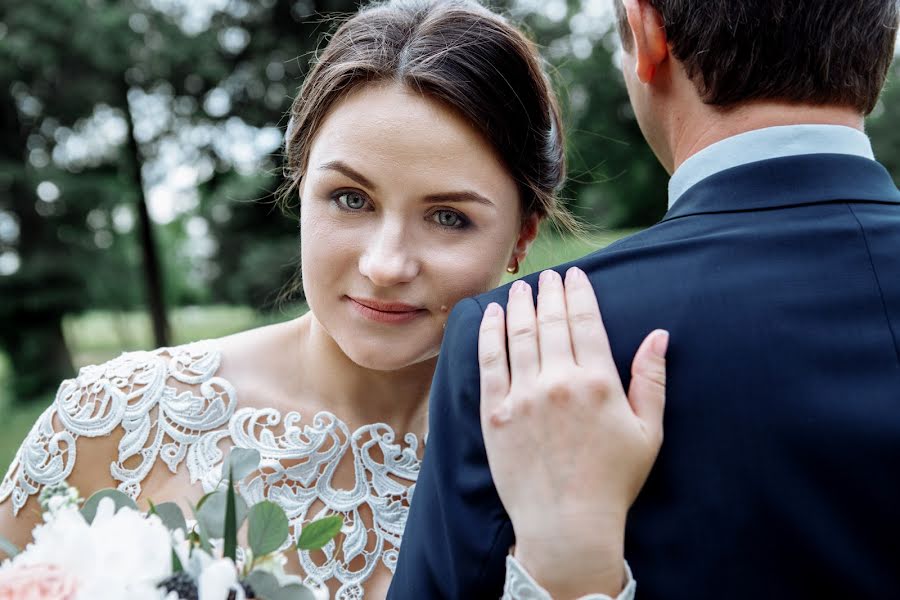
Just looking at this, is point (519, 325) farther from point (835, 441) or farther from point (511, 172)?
point (511, 172)

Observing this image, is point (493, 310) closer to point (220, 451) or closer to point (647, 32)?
point (647, 32)

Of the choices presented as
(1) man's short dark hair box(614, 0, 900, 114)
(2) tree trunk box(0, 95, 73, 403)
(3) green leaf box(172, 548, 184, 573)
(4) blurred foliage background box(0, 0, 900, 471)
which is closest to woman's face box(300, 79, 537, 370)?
(1) man's short dark hair box(614, 0, 900, 114)

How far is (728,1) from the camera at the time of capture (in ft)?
5.88

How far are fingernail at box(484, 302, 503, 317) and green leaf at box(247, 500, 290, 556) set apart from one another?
58 centimetres

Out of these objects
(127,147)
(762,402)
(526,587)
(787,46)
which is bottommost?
(127,147)

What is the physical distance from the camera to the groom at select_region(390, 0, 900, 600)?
5.07ft

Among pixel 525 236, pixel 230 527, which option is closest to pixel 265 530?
pixel 230 527

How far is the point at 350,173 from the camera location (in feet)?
8.48

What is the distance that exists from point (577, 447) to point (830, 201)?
707mm

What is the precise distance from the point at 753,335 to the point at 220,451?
193 centimetres

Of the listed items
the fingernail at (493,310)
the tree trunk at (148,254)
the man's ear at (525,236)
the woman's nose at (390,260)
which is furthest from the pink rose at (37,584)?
the tree trunk at (148,254)

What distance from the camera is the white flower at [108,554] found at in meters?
1.37

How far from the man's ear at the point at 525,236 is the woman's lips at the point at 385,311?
0.54m

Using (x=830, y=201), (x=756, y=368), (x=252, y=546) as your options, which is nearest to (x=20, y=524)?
(x=252, y=546)
